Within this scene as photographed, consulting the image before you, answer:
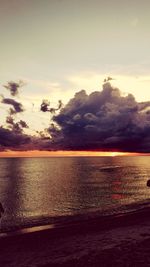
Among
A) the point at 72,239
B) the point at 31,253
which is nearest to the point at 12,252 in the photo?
the point at 31,253

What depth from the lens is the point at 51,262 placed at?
1552 centimetres

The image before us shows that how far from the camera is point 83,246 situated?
1816 cm

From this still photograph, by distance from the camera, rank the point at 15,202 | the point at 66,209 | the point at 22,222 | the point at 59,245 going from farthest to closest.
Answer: the point at 15,202 → the point at 66,209 → the point at 22,222 → the point at 59,245

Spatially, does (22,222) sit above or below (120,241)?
below

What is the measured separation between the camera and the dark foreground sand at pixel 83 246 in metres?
15.5

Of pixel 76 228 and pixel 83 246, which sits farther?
pixel 76 228

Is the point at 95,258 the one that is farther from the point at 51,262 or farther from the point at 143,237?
the point at 143,237

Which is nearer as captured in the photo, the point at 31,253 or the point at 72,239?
the point at 31,253

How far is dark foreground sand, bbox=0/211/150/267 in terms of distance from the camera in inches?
608

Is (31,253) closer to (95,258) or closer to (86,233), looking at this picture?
(95,258)

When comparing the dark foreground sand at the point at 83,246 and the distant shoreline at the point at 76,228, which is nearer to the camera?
the dark foreground sand at the point at 83,246

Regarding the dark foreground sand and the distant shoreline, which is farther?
the distant shoreline

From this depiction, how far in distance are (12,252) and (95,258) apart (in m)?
5.03

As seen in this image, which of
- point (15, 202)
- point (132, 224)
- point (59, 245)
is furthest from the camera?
point (15, 202)
